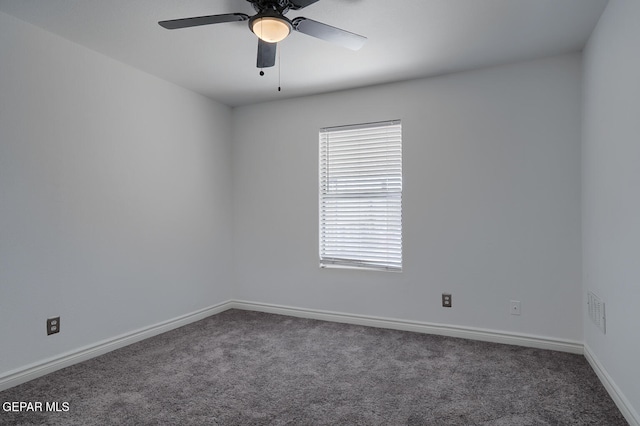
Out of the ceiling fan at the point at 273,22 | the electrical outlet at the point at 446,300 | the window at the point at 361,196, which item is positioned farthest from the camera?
the window at the point at 361,196

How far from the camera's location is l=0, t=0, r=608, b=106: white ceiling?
2.38 meters

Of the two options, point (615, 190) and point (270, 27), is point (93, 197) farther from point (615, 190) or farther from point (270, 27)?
point (615, 190)

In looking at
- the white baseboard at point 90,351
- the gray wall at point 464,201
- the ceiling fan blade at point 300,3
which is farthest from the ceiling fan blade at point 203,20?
the white baseboard at point 90,351

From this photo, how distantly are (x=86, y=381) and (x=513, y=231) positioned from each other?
3.51m

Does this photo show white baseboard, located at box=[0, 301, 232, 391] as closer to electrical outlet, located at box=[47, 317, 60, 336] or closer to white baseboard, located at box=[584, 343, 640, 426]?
electrical outlet, located at box=[47, 317, 60, 336]

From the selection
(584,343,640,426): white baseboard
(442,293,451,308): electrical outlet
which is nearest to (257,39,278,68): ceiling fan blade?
(442,293,451,308): electrical outlet

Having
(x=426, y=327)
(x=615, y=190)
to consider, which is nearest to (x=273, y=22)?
(x=615, y=190)

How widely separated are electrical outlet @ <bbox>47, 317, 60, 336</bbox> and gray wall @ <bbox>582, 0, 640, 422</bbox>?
12.1ft

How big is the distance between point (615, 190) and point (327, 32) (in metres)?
1.97

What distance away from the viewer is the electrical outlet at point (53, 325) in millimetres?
2711

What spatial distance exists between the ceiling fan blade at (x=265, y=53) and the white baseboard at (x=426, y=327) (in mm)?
2604

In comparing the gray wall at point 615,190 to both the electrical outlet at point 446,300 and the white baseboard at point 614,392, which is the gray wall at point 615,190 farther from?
the electrical outlet at point 446,300

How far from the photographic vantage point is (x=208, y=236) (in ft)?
13.9

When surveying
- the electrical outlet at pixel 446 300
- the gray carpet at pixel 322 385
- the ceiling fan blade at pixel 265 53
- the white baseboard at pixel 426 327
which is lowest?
the gray carpet at pixel 322 385
